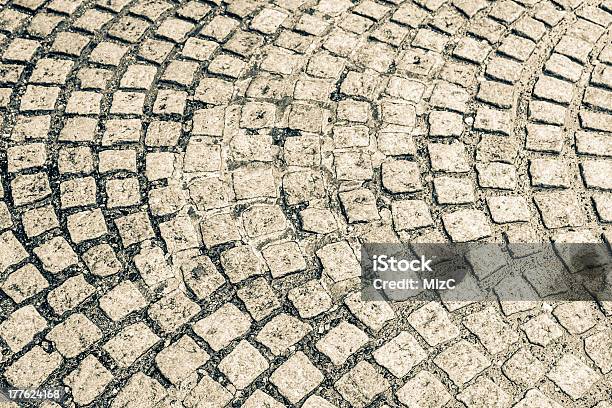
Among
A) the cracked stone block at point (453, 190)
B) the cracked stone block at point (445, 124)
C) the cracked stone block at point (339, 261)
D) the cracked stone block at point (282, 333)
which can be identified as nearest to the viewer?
the cracked stone block at point (282, 333)

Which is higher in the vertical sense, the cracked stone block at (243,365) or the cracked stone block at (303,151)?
the cracked stone block at (303,151)

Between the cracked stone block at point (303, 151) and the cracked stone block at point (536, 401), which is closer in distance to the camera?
the cracked stone block at point (536, 401)

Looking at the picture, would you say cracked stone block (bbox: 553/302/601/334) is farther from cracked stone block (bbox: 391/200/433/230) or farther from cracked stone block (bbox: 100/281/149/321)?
cracked stone block (bbox: 100/281/149/321)

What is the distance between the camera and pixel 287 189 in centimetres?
403

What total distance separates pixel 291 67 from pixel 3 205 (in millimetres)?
1979

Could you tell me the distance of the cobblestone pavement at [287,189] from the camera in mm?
3436

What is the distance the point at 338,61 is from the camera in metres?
4.65

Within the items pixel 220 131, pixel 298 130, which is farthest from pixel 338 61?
pixel 220 131

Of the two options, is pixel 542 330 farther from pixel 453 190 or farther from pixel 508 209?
pixel 453 190

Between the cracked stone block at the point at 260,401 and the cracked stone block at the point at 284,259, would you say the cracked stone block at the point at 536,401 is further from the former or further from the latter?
the cracked stone block at the point at 284,259

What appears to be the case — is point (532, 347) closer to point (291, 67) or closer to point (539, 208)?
point (539, 208)

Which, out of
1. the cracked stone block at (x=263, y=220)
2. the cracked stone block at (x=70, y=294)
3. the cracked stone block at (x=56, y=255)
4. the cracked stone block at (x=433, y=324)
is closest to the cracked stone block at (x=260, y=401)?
the cracked stone block at (x=433, y=324)

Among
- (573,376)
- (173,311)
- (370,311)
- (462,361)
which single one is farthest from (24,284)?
(573,376)

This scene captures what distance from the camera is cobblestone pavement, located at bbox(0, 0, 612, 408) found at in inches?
135
